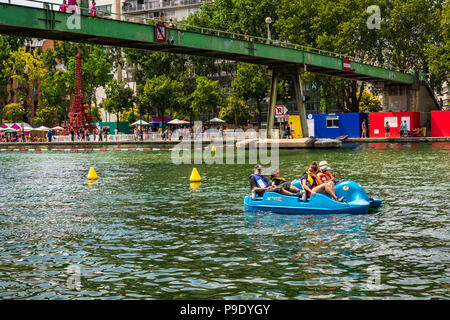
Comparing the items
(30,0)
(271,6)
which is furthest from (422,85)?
(30,0)

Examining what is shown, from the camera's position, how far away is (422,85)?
2817 inches

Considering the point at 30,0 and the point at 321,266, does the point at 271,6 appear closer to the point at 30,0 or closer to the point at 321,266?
the point at 30,0

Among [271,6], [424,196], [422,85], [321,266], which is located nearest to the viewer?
[321,266]

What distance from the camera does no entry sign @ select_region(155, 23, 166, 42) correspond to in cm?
3559

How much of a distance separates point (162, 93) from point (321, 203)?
64906 millimetres

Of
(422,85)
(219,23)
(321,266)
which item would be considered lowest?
(321,266)

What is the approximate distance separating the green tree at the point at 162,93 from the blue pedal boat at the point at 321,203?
63.4 meters

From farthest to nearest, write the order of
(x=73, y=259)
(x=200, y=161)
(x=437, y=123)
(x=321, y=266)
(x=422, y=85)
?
(x=422, y=85) < (x=437, y=123) < (x=200, y=161) < (x=73, y=259) < (x=321, y=266)

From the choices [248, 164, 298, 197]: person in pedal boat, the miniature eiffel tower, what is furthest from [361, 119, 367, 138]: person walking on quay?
[248, 164, 298, 197]: person in pedal boat

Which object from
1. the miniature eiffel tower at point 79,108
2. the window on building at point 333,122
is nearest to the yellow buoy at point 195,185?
the window on building at point 333,122

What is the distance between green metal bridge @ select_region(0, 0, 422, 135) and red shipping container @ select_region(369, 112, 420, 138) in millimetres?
5547

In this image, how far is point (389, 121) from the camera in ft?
202

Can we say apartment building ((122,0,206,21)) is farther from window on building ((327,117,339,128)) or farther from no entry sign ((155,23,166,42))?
no entry sign ((155,23,166,42))

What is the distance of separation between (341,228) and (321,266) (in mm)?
3578
